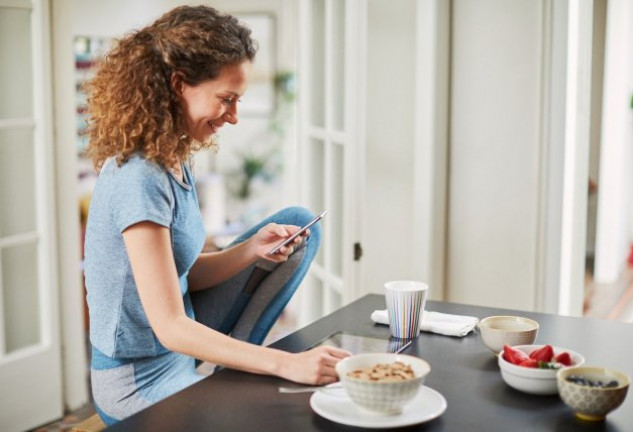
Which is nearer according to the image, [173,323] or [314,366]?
[314,366]

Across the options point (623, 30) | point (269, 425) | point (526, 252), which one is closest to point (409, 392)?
point (269, 425)

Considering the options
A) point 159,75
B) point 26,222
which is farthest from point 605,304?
point 159,75

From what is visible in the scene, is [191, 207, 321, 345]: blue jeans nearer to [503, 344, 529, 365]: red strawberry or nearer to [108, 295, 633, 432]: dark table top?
[108, 295, 633, 432]: dark table top

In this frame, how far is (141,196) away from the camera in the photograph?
1.80 meters

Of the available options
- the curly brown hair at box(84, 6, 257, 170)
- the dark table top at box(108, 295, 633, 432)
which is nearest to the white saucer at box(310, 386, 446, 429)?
the dark table top at box(108, 295, 633, 432)

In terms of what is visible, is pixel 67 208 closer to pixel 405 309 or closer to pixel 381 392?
pixel 405 309

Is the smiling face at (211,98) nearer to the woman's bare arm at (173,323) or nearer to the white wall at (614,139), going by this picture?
the woman's bare arm at (173,323)

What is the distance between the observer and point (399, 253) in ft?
11.1

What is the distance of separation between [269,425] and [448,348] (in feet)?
1.78

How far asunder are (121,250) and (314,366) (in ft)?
1.83

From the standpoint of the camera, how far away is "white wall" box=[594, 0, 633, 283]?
5938mm

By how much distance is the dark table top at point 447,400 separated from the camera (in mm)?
1392

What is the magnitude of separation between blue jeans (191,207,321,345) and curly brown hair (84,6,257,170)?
0.45 metres

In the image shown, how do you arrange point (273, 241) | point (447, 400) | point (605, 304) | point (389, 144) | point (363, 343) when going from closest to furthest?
point (447, 400), point (363, 343), point (273, 241), point (389, 144), point (605, 304)
